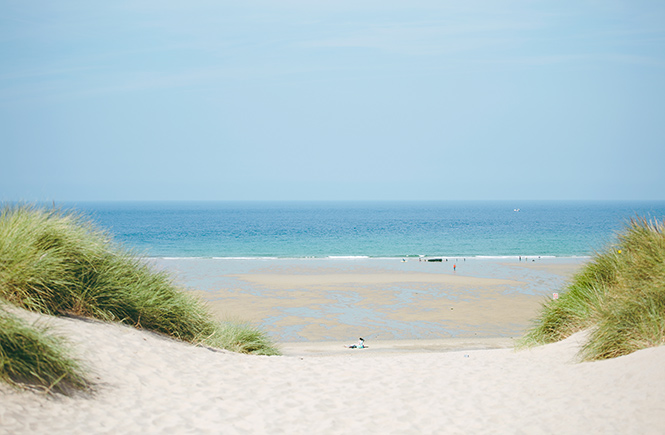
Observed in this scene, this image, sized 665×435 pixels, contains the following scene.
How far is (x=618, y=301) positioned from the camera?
24.8ft

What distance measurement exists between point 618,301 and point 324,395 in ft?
16.5

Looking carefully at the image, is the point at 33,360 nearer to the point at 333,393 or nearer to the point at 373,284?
the point at 333,393

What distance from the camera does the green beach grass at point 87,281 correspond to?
21.1 feet

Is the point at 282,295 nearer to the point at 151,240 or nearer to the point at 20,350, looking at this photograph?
the point at 20,350

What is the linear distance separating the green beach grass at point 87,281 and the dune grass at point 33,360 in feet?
4.78

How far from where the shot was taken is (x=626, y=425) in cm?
492

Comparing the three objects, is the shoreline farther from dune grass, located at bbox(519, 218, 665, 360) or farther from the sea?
dune grass, located at bbox(519, 218, 665, 360)

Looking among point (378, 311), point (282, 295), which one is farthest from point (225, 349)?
point (282, 295)

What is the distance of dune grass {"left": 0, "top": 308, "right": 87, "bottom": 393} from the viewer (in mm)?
4555

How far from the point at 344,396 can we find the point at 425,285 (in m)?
20.1

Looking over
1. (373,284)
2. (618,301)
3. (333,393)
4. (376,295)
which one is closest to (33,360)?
(333,393)

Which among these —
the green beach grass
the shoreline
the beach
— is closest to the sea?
the shoreline

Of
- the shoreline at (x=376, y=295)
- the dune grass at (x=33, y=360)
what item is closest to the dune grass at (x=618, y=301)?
the shoreline at (x=376, y=295)

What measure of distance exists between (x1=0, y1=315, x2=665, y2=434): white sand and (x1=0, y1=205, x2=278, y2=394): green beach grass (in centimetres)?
50
